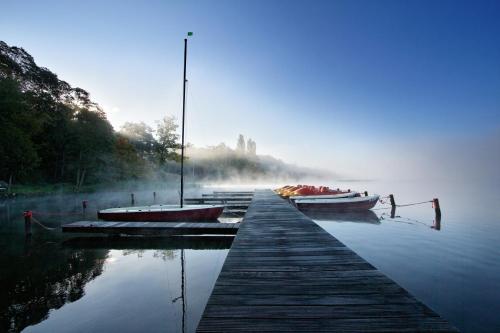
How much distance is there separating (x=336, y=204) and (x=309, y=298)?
24884 mm

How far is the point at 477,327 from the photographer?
23.5 feet

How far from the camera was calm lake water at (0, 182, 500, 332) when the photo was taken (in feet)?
23.1

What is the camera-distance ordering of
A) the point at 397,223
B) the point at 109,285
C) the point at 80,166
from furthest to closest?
the point at 80,166 < the point at 397,223 < the point at 109,285

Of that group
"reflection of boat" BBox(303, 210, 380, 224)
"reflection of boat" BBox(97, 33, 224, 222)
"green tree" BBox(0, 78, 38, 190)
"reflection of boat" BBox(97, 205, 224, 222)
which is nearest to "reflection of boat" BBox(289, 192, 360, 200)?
"reflection of boat" BBox(303, 210, 380, 224)

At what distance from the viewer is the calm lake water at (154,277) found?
7055 millimetres

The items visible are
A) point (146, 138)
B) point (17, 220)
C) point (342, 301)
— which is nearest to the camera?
point (342, 301)

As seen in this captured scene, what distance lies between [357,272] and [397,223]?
2171cm

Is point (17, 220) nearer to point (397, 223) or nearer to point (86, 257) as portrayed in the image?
point (86, 257)

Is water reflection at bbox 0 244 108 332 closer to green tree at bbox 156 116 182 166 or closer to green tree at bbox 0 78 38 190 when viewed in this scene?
green tree at bbox 0 78 38 190

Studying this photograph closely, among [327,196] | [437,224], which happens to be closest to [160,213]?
[327,196]

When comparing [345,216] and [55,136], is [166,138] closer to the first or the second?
[55,136]

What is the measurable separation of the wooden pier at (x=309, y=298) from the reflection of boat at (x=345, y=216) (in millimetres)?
18290

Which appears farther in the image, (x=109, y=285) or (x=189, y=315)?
(x=109, y=285)

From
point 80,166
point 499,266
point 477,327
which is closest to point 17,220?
point 477,327
